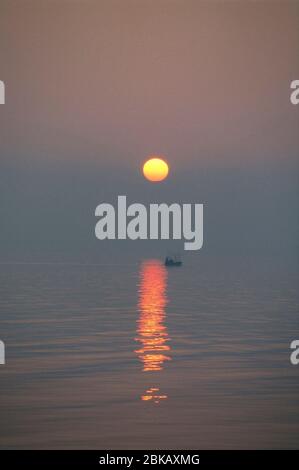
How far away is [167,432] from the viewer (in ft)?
76.5

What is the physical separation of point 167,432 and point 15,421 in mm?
3579

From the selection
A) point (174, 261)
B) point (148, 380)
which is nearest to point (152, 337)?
point (148, 380)

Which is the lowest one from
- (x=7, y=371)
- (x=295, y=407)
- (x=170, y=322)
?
(x=295, y=407)

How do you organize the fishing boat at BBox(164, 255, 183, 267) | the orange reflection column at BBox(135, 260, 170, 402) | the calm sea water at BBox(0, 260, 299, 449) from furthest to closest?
the fishing boat at BBox(164, 255, 183, 267)
the orange reflection column at BBox(135, 260, 170, 402)
the calm sea water at BBox(0, 260, 299, 449)

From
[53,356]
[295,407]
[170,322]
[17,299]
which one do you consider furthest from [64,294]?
[295,407]

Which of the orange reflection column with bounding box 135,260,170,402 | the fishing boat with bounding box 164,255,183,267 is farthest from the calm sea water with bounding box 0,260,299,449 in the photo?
the fishing boat with bounding box 164,255,183,267

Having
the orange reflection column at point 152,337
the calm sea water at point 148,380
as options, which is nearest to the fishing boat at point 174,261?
the orange reflection column at point 152,337

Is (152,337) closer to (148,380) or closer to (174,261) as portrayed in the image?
(148,380)

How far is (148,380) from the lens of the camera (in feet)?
100

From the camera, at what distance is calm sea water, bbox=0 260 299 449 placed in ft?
75.8

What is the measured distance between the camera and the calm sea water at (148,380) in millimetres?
23094

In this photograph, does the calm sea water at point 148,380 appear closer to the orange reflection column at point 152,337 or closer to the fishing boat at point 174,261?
the orange reflection column at point 152,337

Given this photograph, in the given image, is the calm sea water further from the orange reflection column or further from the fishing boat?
the fishing boat
